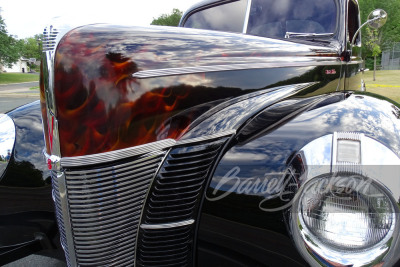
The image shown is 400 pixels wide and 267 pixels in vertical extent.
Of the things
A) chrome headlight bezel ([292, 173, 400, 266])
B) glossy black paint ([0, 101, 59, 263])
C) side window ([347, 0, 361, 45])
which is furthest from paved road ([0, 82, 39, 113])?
chrome headlight bezel ([292, 173, 400, 266])

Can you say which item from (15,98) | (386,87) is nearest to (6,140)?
(15,98)

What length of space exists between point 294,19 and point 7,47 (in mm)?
39893

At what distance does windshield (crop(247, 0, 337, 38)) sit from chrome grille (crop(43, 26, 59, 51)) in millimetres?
1797

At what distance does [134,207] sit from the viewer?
3.68 ft

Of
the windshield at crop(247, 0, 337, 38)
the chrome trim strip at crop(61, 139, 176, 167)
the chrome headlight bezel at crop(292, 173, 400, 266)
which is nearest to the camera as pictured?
the chrome headlight bezel at crop(292, 173, 400, 266)

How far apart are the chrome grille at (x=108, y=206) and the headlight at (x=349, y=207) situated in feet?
1.76

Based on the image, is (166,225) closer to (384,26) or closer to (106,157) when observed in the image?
(106,157)

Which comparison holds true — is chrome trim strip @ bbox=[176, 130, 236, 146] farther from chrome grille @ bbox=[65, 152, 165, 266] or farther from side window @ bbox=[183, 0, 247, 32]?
side window @ bbox=[183, 0, 247, 32]

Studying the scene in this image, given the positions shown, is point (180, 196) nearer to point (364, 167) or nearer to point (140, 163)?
point (140, 163)

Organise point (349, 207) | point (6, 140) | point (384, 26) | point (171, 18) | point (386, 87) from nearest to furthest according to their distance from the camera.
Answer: point (349, 207), point (6, 140), point (386, 87), point (384, 26), point (171, 18)

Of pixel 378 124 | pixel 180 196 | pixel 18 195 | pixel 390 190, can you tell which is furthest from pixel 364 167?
pixel 18 195

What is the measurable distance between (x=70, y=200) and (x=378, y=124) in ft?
3.82

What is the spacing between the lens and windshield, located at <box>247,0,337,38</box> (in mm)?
2562
